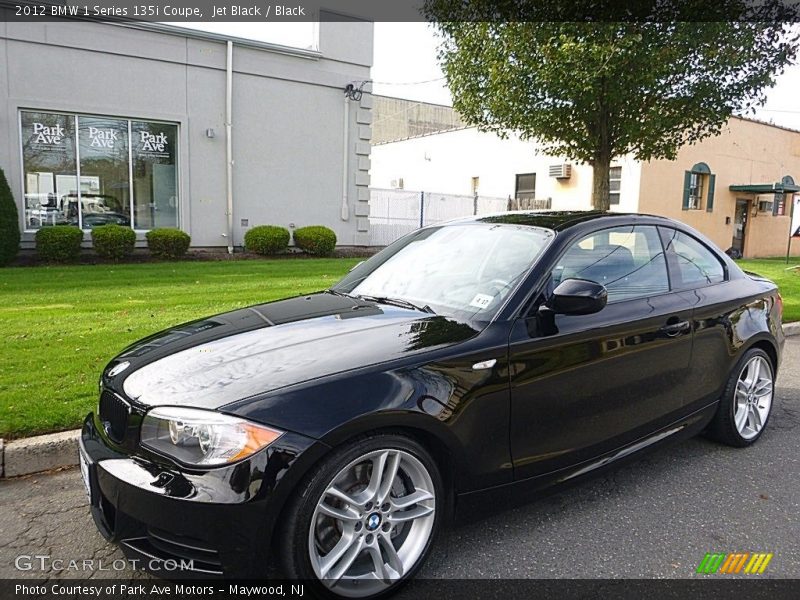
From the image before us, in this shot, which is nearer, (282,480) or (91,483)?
(282,480)

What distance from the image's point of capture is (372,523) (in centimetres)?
244

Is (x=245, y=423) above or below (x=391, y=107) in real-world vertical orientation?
below

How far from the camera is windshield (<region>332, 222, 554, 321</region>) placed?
10.2ft

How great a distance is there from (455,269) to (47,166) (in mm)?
12062

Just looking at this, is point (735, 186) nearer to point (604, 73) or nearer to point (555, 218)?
point (604, 73)

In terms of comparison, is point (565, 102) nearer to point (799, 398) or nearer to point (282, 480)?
point (799, 398)

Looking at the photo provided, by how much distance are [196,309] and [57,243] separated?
19.4 feet

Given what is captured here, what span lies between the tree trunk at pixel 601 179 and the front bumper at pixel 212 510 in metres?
10.2

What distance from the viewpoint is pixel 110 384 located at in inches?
107

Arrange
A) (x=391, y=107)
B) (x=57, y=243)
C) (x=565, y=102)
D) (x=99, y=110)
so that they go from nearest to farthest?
(x=565, y=102) < (x=57, y=243) < (x=99, y=110) < (x=391, y=107)

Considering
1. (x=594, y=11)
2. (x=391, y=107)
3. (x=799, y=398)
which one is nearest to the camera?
(x=799, y=398)

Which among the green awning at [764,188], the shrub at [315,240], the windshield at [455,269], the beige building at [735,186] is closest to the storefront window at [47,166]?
the shrub at [315,240]

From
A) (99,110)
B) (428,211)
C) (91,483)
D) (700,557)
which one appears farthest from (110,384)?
(428,211)

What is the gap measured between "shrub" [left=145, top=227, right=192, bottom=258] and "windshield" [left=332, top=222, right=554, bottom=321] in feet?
32.4
